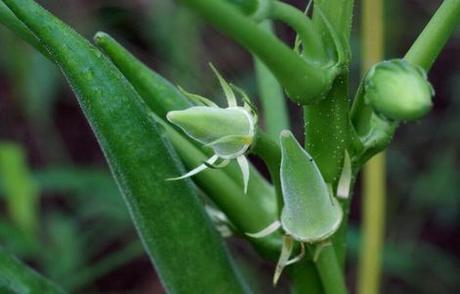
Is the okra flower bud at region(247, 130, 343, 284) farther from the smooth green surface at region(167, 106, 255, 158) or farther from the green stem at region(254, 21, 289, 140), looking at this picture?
the green stem at region(254, 21, 289, 140)

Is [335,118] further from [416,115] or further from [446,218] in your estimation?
[446,218]

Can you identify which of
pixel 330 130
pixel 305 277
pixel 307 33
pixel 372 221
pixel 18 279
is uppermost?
pixel 307 33

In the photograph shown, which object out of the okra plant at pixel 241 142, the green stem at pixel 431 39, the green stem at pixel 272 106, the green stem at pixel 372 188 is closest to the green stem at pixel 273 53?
the okra plant at pixel 241 142

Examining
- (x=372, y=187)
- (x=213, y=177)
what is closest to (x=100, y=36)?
(x=213, y=177)

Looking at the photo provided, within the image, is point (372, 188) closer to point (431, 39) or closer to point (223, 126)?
point (431, 39)

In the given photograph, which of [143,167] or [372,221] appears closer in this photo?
[143,167]

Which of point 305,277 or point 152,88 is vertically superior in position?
point 152,88
